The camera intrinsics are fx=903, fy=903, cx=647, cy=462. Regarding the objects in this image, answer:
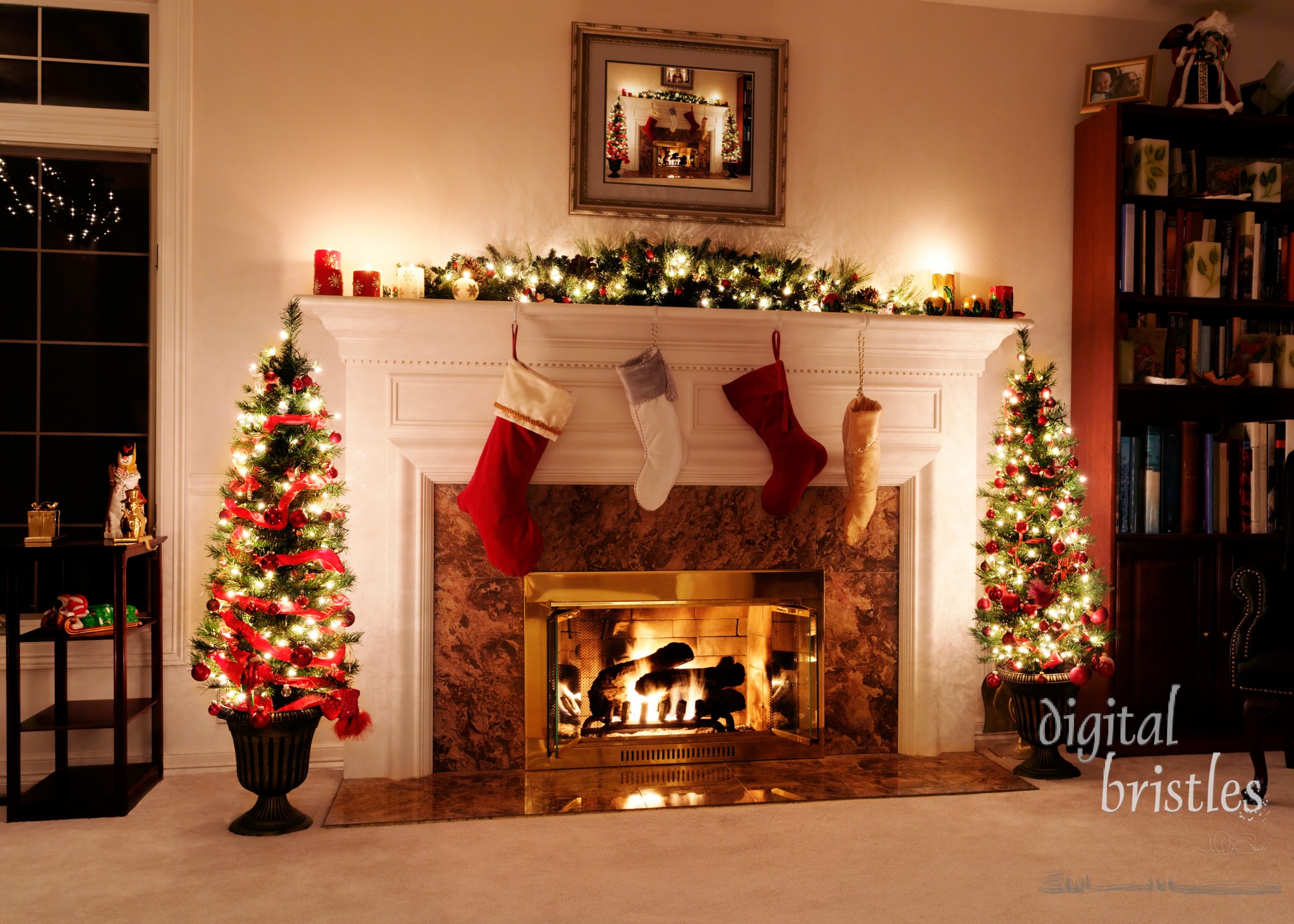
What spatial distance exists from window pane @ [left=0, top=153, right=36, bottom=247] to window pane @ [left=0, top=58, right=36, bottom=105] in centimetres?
20

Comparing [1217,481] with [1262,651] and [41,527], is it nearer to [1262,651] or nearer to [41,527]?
[1262,651]

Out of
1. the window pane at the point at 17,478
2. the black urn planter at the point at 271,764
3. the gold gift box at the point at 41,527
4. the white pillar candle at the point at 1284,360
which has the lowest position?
the black urn planter at the point at 271,764

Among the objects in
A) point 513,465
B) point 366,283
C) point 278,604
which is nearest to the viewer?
point 278,604

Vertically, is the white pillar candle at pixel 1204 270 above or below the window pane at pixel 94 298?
above

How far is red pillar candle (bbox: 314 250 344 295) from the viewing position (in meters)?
3.11

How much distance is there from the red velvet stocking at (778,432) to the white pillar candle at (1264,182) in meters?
2.13

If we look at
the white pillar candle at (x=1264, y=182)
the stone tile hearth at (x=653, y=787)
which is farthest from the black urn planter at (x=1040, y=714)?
the white pillar candle at (x=1264, y=182)

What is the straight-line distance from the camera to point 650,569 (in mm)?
3342

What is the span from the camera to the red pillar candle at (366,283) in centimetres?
315

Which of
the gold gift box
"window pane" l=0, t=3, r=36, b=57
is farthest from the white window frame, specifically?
the gold gift box

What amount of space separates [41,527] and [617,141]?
2394mm

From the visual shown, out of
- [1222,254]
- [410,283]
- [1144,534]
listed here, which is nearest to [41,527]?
[410,283]

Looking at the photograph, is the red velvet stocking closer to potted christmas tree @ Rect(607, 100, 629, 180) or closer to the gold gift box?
potted christmas tree @ Rect(607, 100, 629, 180)

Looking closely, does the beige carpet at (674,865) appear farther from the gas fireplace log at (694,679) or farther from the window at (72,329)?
the window at (72,329)
